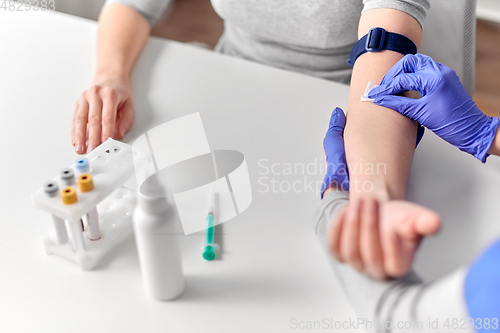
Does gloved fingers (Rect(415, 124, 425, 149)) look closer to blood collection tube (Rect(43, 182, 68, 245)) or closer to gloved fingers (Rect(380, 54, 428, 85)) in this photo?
gloved fingers (Rect(380, 54, 428, 85))

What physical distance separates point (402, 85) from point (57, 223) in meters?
0.60

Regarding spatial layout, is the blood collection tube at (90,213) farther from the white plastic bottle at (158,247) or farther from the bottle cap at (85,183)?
the white plastic bottle at (158,247)

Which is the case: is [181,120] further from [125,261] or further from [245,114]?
[125,261]

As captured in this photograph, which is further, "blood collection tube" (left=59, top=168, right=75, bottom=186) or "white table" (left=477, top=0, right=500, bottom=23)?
"white table" (left=477, top=0, right=500, bottom=23)

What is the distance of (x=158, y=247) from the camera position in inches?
20.7

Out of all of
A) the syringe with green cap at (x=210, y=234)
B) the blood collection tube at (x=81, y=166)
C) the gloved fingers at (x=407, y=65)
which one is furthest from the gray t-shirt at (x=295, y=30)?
the blood collection tube at (x=81, y=166)

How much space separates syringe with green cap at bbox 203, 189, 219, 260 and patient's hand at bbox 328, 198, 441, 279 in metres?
0.24

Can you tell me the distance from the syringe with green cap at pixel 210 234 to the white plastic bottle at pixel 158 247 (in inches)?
2.6

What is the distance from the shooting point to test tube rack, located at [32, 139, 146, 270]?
0.57 metres

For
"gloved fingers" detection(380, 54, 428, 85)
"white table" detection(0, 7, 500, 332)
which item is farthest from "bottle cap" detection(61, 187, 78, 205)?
"gloved fingers" detection(380, 54, 428, 85)

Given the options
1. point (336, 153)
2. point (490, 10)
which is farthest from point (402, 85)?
point (490, 10)

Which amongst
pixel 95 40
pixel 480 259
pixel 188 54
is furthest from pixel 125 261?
pixel 95 40

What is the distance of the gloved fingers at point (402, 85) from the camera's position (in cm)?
75

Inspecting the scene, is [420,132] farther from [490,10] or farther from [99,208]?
[490,10]
